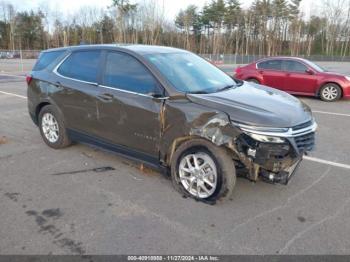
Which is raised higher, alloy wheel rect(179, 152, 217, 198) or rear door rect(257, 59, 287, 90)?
rear door rect(257, 59, 287, 90)

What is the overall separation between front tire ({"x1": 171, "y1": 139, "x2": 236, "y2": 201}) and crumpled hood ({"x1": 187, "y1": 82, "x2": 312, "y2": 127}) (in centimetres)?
42

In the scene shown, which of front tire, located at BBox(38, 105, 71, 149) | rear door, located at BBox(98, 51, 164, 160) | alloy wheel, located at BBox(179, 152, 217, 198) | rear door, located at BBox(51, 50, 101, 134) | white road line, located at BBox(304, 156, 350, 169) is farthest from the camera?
front tire, located at BBox(38, 105, 71, 149)

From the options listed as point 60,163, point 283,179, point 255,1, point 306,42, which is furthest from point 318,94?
point 306,42

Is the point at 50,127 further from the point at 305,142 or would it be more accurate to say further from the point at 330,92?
the point at 330,92

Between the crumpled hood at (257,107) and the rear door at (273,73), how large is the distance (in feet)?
24.9

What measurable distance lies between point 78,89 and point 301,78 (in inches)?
339

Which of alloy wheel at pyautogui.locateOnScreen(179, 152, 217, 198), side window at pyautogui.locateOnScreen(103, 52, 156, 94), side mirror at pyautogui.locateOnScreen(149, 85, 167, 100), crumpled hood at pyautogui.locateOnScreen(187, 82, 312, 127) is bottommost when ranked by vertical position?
alloy wheel at pyautogui.locateOnScreen(179, 152, 217, 198)

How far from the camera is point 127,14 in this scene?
166 ft

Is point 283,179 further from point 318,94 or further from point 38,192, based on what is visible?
point 318,94

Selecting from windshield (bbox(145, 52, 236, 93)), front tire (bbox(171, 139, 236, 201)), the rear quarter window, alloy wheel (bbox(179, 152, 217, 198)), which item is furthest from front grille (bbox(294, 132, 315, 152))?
the rear quarter window

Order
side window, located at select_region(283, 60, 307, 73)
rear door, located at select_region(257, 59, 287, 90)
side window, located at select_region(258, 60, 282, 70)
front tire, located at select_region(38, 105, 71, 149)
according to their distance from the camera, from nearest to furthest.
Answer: front tire, located at select_region(38, 105, 71, 149) < side window, located at select_region(283, 60, 307, 73) < rear door, located at select_region(257, 59, 287, 90) < side window, located at select_region(258, 60, 282, 70)

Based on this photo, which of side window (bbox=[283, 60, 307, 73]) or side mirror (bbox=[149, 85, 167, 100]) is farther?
side window (bbox=[283, 60, 307, 73])

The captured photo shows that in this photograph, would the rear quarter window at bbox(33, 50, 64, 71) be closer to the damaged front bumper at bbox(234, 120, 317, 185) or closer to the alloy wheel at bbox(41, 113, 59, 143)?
the alloy wheel at bbox(41, 113, 59, 143)

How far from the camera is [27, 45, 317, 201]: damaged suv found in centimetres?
310
